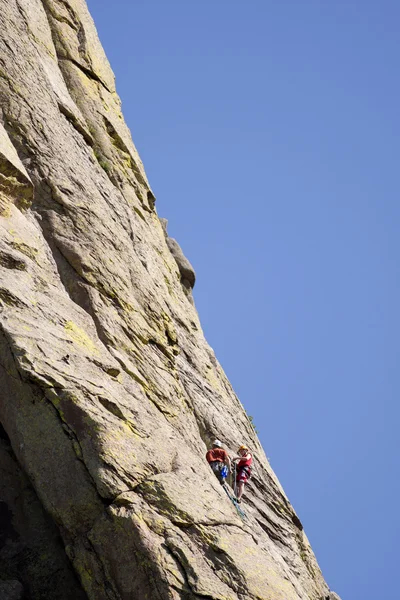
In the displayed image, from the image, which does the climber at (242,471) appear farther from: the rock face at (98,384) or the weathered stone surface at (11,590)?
the weathered stone surface at (11,590)

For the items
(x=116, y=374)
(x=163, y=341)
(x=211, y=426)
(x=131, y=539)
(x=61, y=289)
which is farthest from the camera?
(x=211, y=426)

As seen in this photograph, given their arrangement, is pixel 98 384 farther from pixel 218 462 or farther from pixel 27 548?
pixel 218 462

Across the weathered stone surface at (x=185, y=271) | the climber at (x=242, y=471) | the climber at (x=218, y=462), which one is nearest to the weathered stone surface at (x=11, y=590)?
the climber at (x=218, y=462)

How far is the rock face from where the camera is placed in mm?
20281

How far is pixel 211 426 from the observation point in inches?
1319

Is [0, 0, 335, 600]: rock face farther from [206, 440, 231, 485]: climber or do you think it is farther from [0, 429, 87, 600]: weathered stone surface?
[206, 440, 231, 485]: climber

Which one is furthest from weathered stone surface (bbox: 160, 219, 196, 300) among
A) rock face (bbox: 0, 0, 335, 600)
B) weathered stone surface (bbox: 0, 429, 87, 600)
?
weathered stone surface (bbox: 0, 429, 87, 600)

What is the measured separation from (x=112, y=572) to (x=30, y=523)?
9.98ft

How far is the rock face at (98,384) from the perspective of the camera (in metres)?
20.3

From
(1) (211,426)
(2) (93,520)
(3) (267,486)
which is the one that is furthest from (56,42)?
(2) (93,520)

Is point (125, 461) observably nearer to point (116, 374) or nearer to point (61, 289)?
point (116, 374)

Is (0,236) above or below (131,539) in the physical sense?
above

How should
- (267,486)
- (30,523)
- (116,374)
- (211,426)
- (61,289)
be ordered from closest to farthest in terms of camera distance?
(30,523) < (116,374) < (61,289) < (211,426) < (267,486)

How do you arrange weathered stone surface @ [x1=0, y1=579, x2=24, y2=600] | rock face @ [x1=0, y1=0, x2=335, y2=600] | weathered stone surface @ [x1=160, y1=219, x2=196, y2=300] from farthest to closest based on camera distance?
weathered stone surface @ [x1=160, y1=219, x2=196, y2=300], rock face @ [x1=0, y1=0, x2=335, y2=600], weathered stone surface @ [x1=0, y1=579, x2=24, y2=600]
